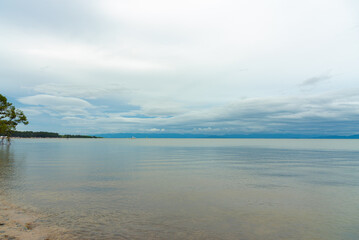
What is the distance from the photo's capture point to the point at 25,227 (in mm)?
12547

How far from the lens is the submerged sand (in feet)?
37.4

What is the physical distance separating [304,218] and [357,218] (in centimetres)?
344

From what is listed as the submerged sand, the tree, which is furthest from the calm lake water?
the tree

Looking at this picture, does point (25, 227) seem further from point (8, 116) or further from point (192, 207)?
point (8, 116)

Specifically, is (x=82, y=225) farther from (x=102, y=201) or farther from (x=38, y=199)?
(x=38, y=199)

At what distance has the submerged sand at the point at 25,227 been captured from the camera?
1139 cm

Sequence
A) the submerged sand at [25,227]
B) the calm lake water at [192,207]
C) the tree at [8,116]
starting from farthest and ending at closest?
1. the tree at [8,116]
2. the calm lake water at [192,207]
3. the submerged sand at [25,227]

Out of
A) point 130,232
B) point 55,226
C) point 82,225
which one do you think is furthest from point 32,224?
point 130,232

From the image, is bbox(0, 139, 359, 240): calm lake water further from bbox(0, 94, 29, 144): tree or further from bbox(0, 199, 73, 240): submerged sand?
bbox(0, 94, 29, 144): tree

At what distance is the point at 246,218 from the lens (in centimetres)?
1507

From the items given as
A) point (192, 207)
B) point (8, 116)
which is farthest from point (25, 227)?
point (8, 116)

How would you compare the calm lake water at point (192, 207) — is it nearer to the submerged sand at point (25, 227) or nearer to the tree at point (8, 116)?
the submerged sand at point (25, 227)

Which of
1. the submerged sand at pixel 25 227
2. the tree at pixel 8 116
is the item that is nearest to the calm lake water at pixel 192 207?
the submerged sand at pixel 25 227

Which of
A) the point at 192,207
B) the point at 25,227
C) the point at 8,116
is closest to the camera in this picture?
the point at 25,227
